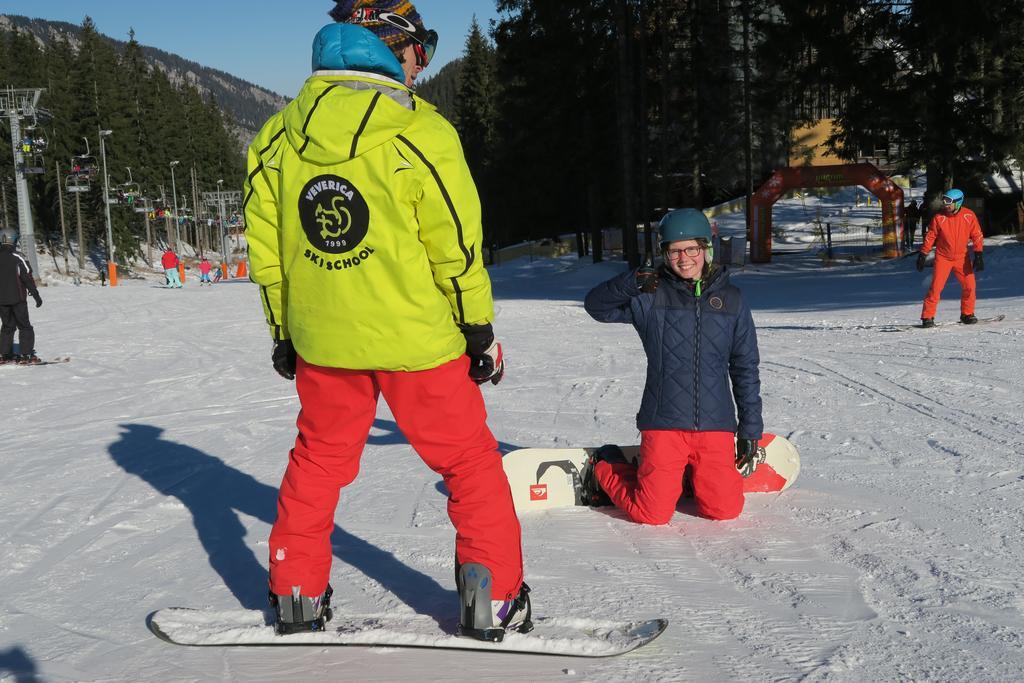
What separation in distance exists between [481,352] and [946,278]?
31.8ft

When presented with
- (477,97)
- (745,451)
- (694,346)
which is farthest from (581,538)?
(477,97)

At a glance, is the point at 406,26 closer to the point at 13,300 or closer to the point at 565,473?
the point at 565,473

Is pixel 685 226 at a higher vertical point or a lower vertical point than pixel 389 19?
lower

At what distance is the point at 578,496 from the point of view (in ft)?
14.7

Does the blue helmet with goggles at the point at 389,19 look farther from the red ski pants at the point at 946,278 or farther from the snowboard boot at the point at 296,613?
the red ski pants at the point at 946,278

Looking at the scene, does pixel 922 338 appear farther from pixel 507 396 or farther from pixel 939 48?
pixel 939 48

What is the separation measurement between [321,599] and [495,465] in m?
0.71

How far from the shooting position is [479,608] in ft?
9.22

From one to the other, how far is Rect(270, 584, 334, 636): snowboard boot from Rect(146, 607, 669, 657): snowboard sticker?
25 mm

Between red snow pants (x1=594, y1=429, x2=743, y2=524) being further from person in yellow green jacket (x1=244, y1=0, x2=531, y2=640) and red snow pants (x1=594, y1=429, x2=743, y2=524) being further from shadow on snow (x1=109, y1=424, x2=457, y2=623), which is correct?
person in yellow green jacket (x1=244, y1=0, x2=531, y2=640)

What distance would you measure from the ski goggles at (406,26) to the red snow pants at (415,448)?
0.95 m

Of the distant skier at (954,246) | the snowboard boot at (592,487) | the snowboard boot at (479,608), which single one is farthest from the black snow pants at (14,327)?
the distant skier at (954,246)

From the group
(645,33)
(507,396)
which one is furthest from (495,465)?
(645,33)

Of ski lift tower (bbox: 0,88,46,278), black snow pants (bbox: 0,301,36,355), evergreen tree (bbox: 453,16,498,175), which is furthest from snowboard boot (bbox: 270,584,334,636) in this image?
evergreen tree (bbox: 453,16,498,175)
